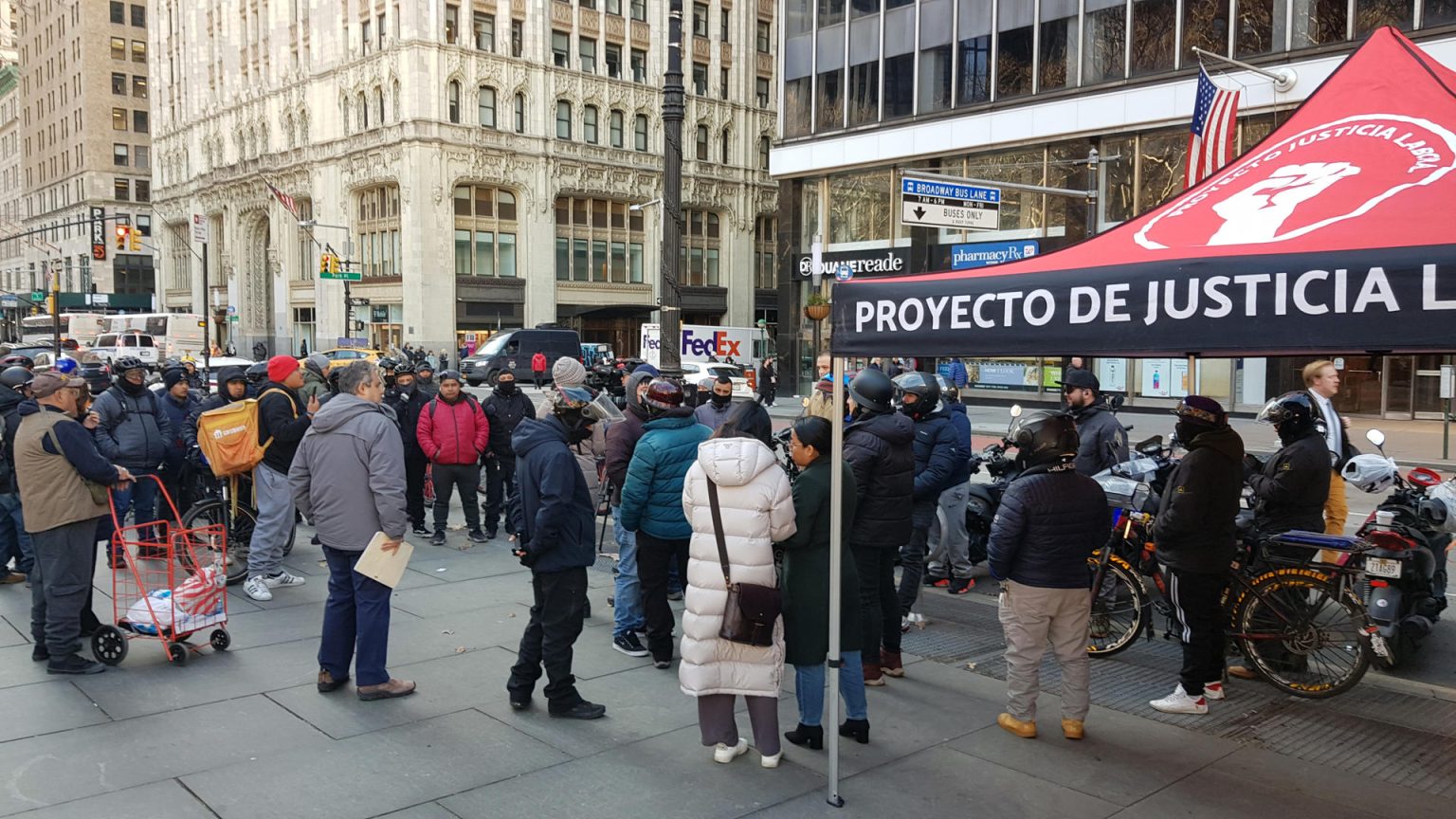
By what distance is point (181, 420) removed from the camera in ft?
32.7

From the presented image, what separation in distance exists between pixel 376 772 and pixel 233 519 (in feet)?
16.3

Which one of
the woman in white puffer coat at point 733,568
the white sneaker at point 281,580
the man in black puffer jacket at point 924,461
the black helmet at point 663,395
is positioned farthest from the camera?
the white sneaker at point 281,580

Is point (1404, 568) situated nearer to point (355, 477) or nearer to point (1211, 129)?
point (355, 477)

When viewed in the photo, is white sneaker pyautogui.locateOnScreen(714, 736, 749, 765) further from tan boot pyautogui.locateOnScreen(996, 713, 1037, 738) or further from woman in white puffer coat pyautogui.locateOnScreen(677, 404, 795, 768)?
tan boot pyautogui.locateOnScreen(996, 713, 1037, 738)

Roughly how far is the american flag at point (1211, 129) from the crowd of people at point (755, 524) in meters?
8.29

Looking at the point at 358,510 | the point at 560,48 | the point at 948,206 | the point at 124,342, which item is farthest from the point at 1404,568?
the point at 560,48

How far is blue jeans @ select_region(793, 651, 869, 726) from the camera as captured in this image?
207 inches

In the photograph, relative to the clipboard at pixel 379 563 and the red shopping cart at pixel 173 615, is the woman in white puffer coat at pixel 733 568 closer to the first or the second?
the clipboard at pixel 379 563

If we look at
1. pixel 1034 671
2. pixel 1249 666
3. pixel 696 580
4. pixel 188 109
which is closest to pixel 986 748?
pixel 1034 671

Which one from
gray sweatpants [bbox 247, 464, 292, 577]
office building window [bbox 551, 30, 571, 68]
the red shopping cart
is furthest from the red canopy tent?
office building window [bbox 551, 30, 571, 68]

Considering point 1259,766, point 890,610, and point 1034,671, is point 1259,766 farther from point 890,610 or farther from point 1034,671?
point 890,610

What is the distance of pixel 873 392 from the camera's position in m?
A: 6.19

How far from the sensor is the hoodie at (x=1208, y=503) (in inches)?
222

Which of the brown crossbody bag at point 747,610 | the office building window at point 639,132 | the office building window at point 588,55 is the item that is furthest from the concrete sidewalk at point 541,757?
the office building window at point 639,132
